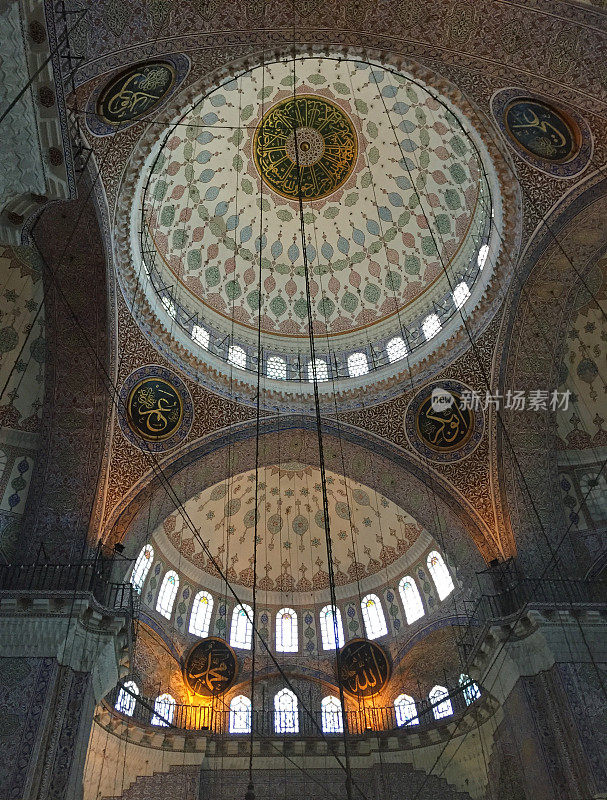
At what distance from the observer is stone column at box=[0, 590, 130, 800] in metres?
7.28

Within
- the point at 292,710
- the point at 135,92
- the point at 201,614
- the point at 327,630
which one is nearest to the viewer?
the point at 135,92

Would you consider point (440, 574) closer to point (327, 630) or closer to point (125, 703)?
point (327, 630)

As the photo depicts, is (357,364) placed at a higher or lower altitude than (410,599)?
higher

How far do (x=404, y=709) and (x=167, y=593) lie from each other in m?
5.69

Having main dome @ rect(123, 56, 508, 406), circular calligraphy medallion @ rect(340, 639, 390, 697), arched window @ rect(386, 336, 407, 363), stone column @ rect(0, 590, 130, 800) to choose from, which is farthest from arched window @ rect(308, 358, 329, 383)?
circular calligraphy medallion @ rect(340, 639, 390, 697)

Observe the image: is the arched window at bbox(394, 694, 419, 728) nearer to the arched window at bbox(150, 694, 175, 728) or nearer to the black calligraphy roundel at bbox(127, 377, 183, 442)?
the arched window at bbox(150, 694, 175, 728)

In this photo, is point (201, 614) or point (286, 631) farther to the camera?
point (286, 631)

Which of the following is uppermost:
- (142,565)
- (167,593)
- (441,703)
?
(142,565)

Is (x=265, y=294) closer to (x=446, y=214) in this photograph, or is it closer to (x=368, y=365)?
(x=368, y=365)

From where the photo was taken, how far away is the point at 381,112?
1210cm

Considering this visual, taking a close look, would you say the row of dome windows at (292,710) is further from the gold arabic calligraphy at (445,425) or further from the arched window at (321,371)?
the arched window at (321,371)

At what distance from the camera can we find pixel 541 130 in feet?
27.1

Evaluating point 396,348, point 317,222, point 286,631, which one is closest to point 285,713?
point 286,631

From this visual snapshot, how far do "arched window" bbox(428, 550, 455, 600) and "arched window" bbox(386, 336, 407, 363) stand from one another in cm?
463
